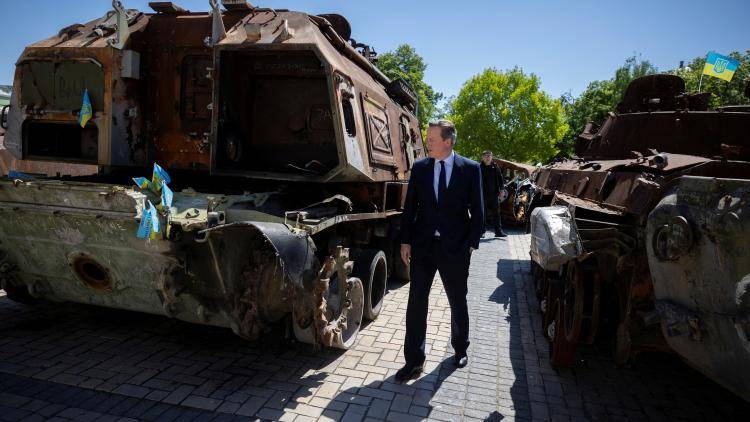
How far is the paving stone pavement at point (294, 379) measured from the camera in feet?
11.4

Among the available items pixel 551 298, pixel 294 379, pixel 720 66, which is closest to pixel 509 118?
pixel 720 66

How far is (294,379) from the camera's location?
3939 mm

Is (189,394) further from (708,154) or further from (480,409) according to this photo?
(708,154)

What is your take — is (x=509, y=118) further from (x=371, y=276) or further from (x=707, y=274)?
(x=707, y=274)

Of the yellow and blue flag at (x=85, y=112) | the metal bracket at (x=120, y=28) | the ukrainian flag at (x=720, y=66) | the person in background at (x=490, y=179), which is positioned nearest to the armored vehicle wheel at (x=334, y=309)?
the yellow and blue flag at (x=85, y=112)

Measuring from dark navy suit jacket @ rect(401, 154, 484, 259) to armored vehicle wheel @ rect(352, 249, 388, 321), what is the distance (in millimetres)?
1019

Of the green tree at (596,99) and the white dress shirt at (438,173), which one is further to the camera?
the green tree at (596,99)

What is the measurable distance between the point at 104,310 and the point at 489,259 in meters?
6.49

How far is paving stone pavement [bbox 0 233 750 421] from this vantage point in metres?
3.47

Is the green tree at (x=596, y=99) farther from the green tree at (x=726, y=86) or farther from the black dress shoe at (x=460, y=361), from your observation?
the black dress shoe at (x=460, y=361)

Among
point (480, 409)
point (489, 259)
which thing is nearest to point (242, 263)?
point (480, 409)

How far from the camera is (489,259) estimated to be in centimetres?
931

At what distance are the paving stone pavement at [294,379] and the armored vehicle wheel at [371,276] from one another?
0.25m

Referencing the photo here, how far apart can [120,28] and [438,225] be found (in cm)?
368
